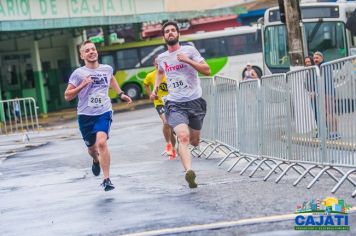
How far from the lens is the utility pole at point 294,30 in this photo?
1538 cm

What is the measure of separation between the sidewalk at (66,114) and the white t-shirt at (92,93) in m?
19.5

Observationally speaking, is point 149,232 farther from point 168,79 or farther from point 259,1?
point 259,1

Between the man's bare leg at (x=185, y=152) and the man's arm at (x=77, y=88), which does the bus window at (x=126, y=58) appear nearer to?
the man's arm at (x=77, y=88)

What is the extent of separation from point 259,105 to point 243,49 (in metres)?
28.7

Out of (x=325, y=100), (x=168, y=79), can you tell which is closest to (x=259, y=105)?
(x=168, y=79)

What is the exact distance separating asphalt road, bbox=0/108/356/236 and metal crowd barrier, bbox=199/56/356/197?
27cm

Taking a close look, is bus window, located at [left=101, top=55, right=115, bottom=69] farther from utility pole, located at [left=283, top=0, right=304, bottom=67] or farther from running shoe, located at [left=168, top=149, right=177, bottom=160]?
running shoe, located at [left=168, top=149, right=177, bottom=160]

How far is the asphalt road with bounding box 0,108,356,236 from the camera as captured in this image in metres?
6.98

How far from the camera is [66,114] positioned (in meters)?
34.9

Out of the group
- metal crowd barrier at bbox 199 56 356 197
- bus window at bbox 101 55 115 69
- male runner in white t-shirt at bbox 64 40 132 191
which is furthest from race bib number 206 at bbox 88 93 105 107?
bus window at bbox 101 55 115 69

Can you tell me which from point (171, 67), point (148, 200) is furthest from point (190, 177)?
point (171, 67)

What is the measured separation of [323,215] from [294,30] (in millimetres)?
8942

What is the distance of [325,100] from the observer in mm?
8641

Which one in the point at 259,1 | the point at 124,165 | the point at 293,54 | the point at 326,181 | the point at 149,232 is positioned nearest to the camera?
the point at 149,232
